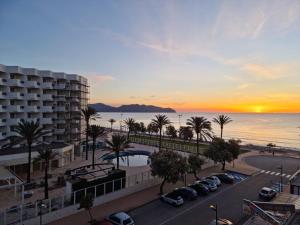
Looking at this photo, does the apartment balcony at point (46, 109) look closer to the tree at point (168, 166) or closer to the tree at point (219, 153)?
the tree at point (219, 153)

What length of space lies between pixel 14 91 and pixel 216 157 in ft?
144

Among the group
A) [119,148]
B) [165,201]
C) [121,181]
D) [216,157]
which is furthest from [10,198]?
[216,157]

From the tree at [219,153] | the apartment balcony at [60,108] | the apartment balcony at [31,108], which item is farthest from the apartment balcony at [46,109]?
the tree at [219,153]

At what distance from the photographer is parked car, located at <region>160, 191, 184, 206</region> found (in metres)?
28.7

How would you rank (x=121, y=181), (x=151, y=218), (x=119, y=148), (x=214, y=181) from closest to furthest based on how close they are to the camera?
1. (x=151, y=218)
2. (x=121, y=181)
3. (x=214, y=181)
4. (x=119, y=148)

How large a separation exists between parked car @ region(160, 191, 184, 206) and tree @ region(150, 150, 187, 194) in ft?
5.35

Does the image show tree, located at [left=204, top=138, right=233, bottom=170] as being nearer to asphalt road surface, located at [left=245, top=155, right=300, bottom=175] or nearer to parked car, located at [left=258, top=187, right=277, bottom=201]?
asphalt road surface, located at [left=245, top=155, right=300, bottom=175]

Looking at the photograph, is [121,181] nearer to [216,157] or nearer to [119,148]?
[119,148]

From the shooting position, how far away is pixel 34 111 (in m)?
58.8

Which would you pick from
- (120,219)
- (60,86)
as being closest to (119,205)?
(120,219)

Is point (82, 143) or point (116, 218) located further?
point (82, 143)

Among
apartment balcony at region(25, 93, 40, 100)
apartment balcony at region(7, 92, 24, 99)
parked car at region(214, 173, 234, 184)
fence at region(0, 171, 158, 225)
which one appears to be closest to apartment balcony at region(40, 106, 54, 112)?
apartment balcony at region(25, 93, 40, 100)

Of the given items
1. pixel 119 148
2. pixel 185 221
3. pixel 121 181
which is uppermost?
pixel 119 148

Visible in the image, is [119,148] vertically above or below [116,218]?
above
